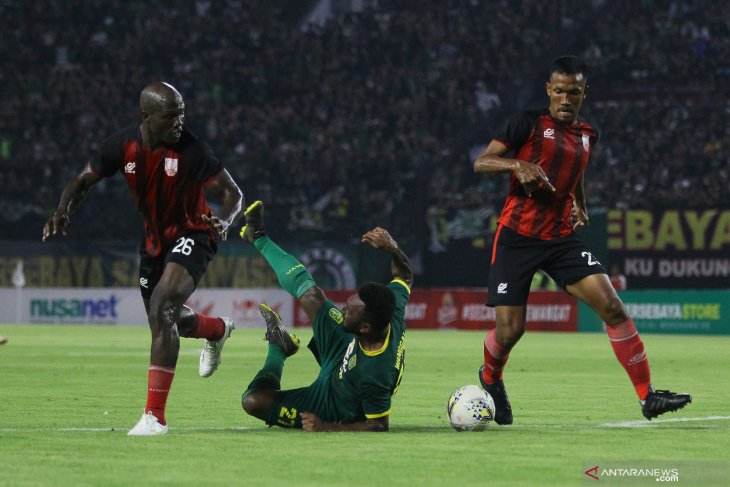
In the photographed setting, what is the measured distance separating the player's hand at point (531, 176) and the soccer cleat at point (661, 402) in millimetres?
1611

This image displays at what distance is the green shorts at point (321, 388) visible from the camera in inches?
350

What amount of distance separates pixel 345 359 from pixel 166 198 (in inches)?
66.3

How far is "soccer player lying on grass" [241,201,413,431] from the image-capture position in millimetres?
8531

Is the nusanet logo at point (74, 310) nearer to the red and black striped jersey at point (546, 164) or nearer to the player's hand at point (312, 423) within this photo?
the red and black striped jersey at point (546, 164)

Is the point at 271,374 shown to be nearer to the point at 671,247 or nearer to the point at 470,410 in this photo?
the point at 470,410

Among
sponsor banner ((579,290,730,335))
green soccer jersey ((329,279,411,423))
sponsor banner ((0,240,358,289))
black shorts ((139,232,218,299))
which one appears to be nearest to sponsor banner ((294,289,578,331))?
sponsor banner ((0,240,358,289))

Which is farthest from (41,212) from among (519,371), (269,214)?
(519,371)

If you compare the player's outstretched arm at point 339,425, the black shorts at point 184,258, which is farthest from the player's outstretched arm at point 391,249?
the player's outstretched arm at point 339,425

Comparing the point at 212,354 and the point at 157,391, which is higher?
the point at 157,391

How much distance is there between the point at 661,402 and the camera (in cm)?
906

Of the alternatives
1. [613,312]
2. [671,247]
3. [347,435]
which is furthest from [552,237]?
[671,247]

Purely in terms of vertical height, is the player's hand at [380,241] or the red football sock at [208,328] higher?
the player's hand at [380,241]

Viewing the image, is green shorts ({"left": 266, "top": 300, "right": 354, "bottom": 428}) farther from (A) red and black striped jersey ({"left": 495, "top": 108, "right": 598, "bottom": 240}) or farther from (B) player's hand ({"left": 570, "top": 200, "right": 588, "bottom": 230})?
(B) player's hand ({"left": 570, "top": 200, "right": 588, "bottom": 230})

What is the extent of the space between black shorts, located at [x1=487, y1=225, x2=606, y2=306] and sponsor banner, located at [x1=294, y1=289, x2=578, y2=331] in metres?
22.4
